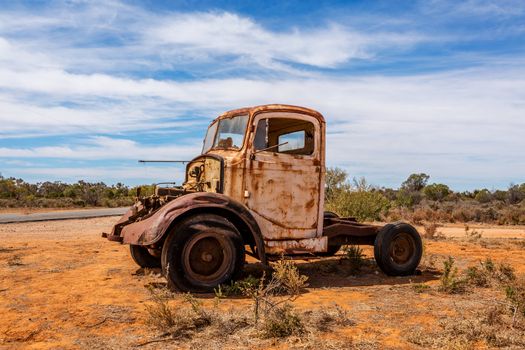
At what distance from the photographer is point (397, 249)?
8.28m

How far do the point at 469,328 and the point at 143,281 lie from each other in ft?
14.4

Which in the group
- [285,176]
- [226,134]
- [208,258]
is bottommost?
[208,258]

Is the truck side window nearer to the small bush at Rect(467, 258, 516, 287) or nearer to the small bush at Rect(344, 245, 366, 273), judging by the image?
the small bush at Rect(344, 245, 366, 273)

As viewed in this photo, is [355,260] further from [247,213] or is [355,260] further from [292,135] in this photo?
[247,213]

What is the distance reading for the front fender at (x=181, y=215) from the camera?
621 cm

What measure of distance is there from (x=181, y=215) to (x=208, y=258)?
0.65 m

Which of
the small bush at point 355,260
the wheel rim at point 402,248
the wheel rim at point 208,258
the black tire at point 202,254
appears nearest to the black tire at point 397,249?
the wheel rim at point 402,248

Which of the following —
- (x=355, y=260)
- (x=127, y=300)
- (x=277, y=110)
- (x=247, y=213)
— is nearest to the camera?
(x=127, y=300)

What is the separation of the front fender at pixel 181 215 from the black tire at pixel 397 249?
229cm

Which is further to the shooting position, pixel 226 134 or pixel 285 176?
pixel 226 134

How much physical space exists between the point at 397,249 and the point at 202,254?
3454mm

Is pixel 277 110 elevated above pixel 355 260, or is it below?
above

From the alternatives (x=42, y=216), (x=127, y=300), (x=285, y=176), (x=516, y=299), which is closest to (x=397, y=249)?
(x=285, y=176)

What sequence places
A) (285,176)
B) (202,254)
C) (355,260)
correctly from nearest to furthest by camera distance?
(202,254)
(285,176)
(355,260)
